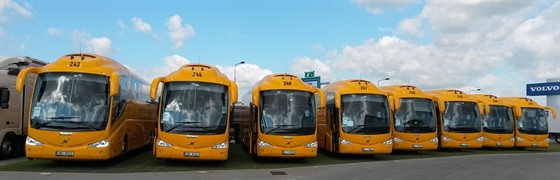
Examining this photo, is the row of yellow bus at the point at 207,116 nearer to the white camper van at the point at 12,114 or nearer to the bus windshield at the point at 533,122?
the white camper van at the point at 12,114

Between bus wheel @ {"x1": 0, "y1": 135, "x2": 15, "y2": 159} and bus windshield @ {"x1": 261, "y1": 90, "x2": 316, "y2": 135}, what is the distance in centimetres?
845

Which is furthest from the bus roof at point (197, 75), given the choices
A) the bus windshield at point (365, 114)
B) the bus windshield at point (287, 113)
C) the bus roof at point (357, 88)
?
the bus roof at point (357, 88)

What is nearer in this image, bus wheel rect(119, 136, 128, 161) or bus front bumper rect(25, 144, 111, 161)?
bus front bumper rect(25, 144, 111, 161)

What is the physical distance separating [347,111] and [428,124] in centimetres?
434

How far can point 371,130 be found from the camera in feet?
58.3

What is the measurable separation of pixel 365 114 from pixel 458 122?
657 centimetres

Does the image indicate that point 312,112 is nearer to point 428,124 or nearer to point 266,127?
point 266,127

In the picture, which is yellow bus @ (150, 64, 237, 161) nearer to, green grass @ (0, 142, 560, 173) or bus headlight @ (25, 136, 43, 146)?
green grass @ (0, 142, 560, 173)

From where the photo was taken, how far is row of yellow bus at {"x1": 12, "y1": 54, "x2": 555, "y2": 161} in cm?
1327

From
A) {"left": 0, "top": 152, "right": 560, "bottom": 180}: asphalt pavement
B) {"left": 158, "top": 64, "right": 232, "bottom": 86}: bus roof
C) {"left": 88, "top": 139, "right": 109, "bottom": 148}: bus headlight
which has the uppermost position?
{"left": 158, "top": 64, "right": 232, "bottom": 86}: bus roof

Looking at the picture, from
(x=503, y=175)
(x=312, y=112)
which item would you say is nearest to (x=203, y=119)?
(x=312, y=112)

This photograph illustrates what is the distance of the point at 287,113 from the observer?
16109 millimetres

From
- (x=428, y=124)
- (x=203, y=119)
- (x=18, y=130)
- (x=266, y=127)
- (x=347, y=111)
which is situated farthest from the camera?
(x=428, y=124)

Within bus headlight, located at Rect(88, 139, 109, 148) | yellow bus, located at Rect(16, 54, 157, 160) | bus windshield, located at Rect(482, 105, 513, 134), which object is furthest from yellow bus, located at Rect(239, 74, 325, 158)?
bus windshield, located at Rect(482, 105, 513, 134)
